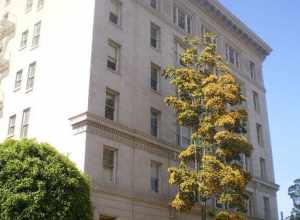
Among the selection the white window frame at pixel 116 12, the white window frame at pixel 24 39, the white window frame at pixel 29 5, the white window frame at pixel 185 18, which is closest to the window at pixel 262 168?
the white window frame at pixel 185 18

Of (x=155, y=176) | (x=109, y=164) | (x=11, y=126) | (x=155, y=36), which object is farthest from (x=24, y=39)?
(x=155, y=176)

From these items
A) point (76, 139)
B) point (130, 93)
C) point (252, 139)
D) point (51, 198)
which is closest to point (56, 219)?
point (51, 198)

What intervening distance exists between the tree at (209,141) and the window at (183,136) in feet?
17.2

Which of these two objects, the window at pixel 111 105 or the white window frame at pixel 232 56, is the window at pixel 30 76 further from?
the white window frame at pixel 232 56

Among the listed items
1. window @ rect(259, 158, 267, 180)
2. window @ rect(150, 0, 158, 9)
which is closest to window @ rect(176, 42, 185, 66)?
window @ rect(150, 0, 158, 9)

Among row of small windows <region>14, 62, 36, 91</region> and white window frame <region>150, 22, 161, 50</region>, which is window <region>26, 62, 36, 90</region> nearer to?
row of small windows <region>14, 62, 36, 91</region>

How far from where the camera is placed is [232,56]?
4297 cm

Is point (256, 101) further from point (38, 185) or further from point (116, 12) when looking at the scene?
point (38, 185)

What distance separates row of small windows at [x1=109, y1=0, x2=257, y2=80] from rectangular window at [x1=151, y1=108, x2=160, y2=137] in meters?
5.17

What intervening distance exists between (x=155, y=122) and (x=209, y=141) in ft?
20.0

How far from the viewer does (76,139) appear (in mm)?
25578

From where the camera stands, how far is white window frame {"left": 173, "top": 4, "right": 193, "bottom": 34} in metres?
37.0

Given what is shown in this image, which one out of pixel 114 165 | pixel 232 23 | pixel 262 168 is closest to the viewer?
pixel 114 165

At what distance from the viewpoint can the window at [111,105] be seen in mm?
27531
